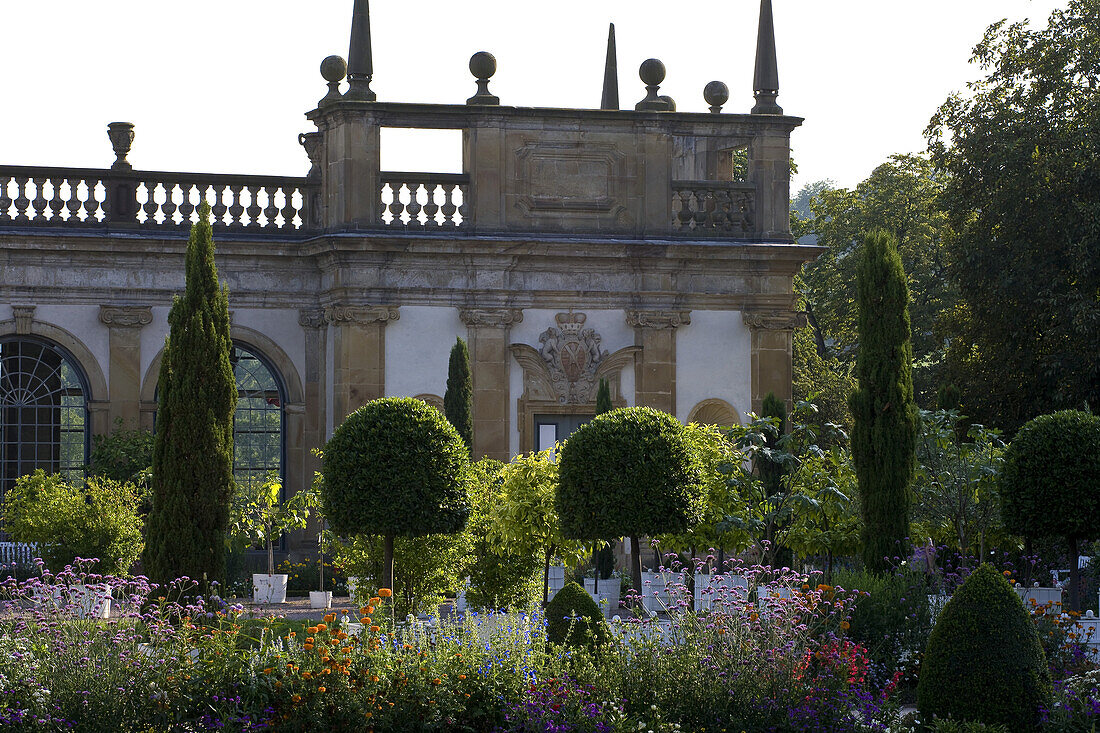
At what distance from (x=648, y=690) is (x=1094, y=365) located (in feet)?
49.6

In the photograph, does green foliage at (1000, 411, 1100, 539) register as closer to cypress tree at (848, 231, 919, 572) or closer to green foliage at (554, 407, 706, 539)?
cypress tree at (848, 231, 919, 572)

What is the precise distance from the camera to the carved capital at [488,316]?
23234 millimetres

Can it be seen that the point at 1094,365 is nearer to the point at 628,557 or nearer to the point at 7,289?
the point at 628,557

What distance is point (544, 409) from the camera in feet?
77.1

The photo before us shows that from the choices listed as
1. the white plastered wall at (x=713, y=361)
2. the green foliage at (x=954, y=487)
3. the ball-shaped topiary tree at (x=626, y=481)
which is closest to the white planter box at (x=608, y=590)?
the ball-shaped topiary tree at (x=626, y=481)

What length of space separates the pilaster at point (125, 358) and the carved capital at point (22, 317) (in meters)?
1.06

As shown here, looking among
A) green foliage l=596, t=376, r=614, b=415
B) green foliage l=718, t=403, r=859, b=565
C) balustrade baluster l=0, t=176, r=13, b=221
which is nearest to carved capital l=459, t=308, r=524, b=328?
green foliage l=596, t=376, r=614, b=415

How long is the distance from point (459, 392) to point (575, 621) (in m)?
10.4

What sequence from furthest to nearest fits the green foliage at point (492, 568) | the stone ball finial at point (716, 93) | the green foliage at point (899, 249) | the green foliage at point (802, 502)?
the green foliage at point (899, 249) < the stone ball finial at point (716, 93) < the green foliage at point (802, 502) < the green foliage at point (492, 568)

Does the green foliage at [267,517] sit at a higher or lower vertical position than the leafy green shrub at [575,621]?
higher

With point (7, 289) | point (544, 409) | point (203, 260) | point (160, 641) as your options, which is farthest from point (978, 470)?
point (7, 289)

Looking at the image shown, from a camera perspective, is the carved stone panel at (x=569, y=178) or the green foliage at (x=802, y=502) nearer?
the green foliage at (x=802, y=502)

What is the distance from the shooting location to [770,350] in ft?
78.9

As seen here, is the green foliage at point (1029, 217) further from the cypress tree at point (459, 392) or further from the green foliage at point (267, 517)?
the green foliage at point (267, 517)
